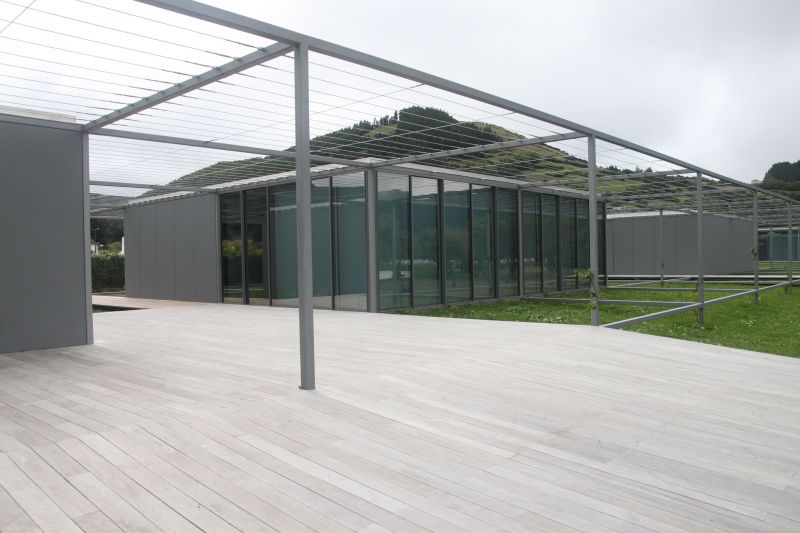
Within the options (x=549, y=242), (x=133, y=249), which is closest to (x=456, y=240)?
(x=549, y=242)

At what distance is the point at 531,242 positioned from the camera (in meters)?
16.8

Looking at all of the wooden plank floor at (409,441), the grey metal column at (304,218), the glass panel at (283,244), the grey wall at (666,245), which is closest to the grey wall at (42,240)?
the wooden plank floor at (409,441)

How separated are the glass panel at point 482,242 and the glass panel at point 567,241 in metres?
3.78

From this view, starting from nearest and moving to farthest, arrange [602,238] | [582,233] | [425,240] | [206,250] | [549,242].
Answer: [425,240] < [206,250] < [549,242] < [582,233] < [602,238]

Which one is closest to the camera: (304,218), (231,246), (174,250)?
(304,218)

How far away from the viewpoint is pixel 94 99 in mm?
6699

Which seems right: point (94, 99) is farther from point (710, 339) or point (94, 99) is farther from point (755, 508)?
point (710, 339)

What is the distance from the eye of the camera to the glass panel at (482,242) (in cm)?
1467

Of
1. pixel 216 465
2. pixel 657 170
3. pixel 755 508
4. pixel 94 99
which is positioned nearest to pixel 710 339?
pixel 657 170

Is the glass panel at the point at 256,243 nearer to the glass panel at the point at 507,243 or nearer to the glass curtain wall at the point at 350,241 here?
the glass curtain wall at the point at 350,241

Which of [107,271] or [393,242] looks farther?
[107,271]

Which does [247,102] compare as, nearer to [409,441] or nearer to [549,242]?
[409,441]

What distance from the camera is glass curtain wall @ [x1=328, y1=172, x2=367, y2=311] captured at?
12477 millimetres

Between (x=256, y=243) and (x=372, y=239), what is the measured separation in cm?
404
